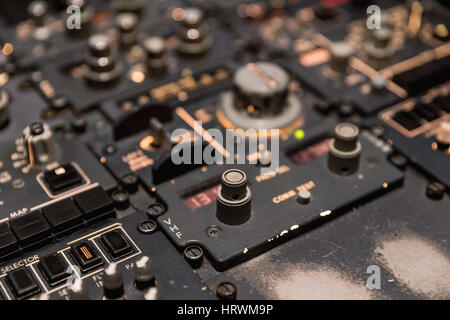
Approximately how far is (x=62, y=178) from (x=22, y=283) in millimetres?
796

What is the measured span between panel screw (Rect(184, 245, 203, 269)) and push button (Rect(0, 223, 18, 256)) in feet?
3.02

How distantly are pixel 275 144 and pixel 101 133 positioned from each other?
1210 mm

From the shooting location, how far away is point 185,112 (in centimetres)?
458

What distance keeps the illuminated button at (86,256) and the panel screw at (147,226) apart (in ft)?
1.01

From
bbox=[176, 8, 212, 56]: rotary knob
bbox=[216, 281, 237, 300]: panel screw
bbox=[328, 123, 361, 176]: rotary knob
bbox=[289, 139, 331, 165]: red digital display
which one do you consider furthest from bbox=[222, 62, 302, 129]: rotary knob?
bbox=[216, 281, 237, 300]: panel screw

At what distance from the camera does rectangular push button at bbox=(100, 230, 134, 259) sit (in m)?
3.47

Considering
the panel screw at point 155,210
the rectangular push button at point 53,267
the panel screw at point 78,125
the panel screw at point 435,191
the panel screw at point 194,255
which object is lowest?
the panel screw at point 435,191

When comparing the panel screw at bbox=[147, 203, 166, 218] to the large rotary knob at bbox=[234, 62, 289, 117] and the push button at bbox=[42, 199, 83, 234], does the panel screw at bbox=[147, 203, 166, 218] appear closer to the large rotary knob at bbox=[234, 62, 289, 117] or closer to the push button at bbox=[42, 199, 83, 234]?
the push button at bbox=[42, 199, 83, 234]

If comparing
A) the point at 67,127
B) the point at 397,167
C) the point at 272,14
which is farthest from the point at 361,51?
the point at 67,127

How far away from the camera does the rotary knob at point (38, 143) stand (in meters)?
3.97

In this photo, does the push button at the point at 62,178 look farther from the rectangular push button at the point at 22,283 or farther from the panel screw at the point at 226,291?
the panel screw at the point at 226,291

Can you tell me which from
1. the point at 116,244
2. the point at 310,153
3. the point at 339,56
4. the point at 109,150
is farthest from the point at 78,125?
the point at 339,56

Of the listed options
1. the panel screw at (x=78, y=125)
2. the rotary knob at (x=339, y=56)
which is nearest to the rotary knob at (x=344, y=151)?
the rotary knob at (x=339, y=56)
